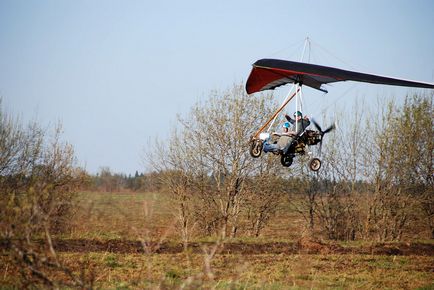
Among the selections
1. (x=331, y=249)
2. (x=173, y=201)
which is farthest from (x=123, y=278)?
Answer: (x=173, y=201)

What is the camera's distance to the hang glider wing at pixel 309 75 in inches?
507

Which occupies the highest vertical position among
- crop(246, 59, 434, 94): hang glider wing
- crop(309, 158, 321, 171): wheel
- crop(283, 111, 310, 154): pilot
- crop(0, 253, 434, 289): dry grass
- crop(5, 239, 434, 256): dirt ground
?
crop(246, 59, 434, 94): hang glider wing

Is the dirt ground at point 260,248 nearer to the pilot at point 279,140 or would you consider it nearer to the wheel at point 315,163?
the wheel at point 315,163

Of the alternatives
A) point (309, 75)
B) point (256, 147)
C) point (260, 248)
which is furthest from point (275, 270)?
point (309, 75)

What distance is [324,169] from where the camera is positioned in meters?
25.8

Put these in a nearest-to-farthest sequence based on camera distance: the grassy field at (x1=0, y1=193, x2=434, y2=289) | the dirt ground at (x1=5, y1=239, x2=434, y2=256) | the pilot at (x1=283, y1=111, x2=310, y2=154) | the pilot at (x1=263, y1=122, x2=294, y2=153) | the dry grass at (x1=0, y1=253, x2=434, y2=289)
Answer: the grassy field at (x1=0, y1=193, x2=434, y2=289), the dry grass at (x1=0, y1=253, x2=434, y2=289), the pilot at (x1=283, y1=111, x2=310, y2=154), the pilot at (x1=263, y1=122, x2=294, y2=153), the dirt ground at (x1=5, y1=239, x2=434, y2=256)

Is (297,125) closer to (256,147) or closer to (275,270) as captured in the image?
(256,147)

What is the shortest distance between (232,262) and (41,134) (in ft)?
43.8

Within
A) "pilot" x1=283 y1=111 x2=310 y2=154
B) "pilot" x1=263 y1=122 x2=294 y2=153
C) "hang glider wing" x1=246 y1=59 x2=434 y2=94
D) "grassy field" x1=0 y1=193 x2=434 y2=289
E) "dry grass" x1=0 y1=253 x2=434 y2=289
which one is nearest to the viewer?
"grassy field" x1=0 y1=193 x2=434 y2=289

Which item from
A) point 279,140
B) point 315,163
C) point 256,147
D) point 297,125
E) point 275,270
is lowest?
point 275,270

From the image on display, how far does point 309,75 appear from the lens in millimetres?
13797

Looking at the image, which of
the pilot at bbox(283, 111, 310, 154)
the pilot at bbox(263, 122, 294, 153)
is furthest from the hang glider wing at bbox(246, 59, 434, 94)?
the pilot at bbox(263, 122, 294, 153)

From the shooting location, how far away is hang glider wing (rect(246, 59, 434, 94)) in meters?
12.9

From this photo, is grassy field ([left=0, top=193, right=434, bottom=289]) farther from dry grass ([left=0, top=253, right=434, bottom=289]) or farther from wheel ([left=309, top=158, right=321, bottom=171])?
wheel ([left=309, top=158, right=321, bottom=171])
